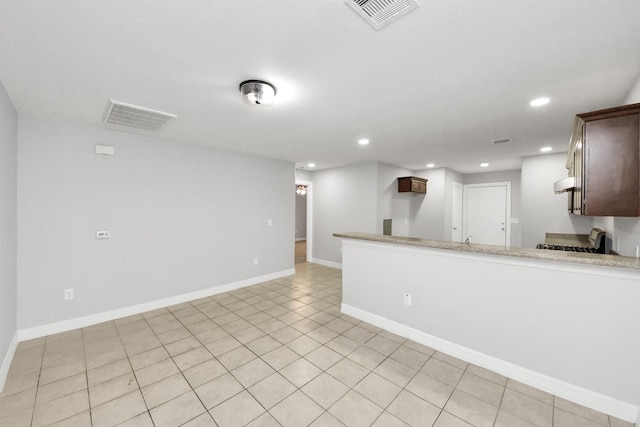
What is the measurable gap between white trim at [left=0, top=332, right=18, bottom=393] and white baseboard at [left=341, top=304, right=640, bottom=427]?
344 cm

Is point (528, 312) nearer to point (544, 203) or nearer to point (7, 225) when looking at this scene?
point (544, 203)

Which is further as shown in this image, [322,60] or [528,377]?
[528,377]

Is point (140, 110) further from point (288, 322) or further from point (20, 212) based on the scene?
point (288, 322)

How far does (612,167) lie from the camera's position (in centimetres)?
190

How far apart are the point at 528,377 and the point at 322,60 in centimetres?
296

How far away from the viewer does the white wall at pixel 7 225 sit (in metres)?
2.19

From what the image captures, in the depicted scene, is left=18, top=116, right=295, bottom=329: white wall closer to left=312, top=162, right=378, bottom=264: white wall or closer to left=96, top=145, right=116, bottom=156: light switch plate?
left=96, top=145, right=116, bottom=156: light switch plate

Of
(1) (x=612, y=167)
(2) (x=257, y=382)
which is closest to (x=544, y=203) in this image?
(1) (x=612, y=167)

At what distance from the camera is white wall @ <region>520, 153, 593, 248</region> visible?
447 cm

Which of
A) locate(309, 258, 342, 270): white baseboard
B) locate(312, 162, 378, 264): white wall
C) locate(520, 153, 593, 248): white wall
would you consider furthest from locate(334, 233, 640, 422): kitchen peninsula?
locate(520, 153, 593, 248): white wall

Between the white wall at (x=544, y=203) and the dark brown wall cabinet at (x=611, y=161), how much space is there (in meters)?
3.20

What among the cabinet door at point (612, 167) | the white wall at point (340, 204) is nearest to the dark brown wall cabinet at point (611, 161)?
the cabinet door at point (612, 167)

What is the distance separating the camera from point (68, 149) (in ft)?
9.93

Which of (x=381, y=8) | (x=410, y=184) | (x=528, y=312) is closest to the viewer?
(x=381, y=8)
